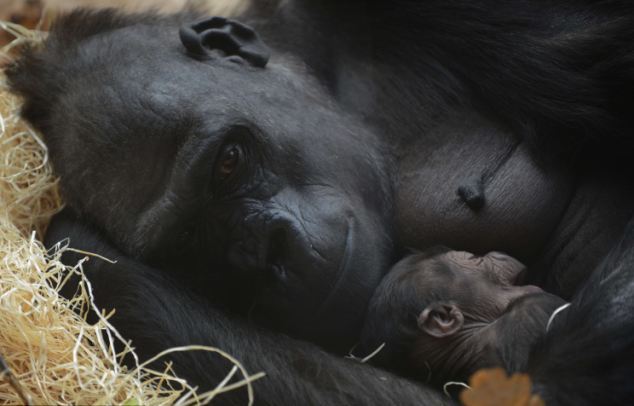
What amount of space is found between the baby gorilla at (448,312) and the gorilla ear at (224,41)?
1.10m

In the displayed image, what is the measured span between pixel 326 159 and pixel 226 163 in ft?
1.29

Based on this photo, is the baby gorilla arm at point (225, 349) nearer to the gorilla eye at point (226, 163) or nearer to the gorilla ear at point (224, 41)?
the gorilla eye at point (226, 163)

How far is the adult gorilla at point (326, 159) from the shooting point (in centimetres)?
303

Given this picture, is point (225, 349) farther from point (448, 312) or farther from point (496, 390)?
point (496, 390)

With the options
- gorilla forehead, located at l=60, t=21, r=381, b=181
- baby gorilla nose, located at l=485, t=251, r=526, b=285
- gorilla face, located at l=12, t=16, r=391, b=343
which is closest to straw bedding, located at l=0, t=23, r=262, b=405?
gorilla face, located at l=12, t=16, r=391, b=343

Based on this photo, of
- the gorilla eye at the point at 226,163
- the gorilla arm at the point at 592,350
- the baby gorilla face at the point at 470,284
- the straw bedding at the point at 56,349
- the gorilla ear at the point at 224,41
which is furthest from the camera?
the gorilla ear at the point at 224,41

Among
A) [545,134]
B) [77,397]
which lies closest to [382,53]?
[545,134]

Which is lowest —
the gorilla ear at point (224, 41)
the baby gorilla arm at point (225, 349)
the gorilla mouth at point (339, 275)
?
the baby gorilla arm at point (225, 349)

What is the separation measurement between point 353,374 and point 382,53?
1462 mm

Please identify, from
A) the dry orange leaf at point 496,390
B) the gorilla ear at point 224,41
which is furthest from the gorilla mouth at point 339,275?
the dry orange leaf at point 496,390

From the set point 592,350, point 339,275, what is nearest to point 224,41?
point 339,275

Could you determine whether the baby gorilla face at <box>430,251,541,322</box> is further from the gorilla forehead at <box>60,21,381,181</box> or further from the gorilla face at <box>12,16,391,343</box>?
the gorilla forehead at <box>60,21,381,181</box>

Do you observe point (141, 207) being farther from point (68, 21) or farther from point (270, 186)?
point (68, 21)

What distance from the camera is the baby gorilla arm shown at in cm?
277
